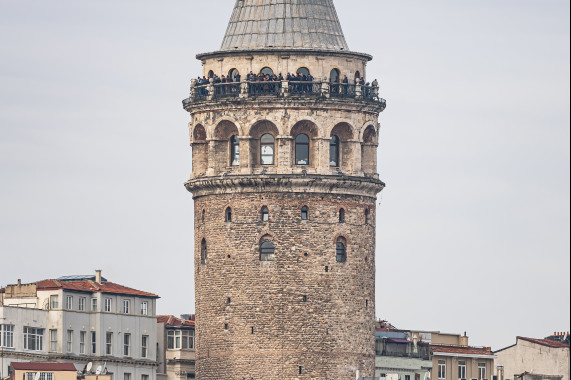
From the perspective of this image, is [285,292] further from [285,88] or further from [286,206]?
[285,88]

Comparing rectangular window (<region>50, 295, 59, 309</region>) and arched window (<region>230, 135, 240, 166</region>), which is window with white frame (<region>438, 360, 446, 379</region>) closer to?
rectangular window (<region>50, 295, 59, 309</region>)

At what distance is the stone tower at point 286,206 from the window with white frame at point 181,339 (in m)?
19.8

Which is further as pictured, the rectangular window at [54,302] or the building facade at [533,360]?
the building facade at [533,360]

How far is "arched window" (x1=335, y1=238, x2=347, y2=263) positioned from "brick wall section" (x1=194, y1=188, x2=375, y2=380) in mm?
322

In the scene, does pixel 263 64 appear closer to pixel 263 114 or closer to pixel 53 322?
pixel 263 114

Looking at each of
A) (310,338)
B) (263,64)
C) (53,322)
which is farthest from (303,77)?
(53,322)

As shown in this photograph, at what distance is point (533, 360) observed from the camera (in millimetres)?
171875

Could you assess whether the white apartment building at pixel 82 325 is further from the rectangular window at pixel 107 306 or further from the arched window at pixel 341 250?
the arched window at pixel 341 250

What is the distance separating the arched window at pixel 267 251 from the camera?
132 meters

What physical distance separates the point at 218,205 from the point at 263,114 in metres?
5.67

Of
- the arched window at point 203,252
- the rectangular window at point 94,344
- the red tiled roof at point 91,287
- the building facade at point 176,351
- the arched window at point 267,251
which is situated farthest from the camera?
the building facade at point 176,351

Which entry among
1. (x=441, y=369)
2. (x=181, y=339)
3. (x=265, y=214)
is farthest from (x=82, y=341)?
(x=441, y=369)

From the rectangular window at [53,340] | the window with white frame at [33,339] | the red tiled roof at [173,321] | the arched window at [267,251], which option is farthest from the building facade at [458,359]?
the arched window at [267,251]

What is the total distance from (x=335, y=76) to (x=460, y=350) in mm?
34663
